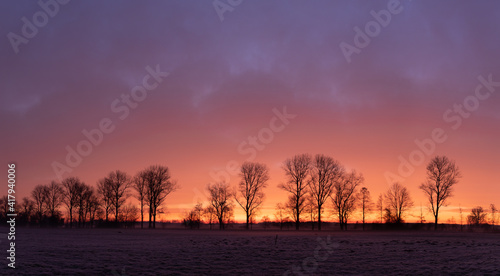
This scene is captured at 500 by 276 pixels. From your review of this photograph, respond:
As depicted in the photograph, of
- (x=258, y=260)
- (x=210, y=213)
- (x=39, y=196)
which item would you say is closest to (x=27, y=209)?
(x=39, y=196)

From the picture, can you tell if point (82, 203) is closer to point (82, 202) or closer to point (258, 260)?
point (82, 202)

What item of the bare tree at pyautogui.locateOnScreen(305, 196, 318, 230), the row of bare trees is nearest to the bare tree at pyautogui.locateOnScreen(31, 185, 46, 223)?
the row of bare trees

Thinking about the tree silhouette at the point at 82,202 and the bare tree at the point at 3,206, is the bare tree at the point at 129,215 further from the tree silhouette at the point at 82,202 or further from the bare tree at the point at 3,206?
the bare tree at the point at 3,206

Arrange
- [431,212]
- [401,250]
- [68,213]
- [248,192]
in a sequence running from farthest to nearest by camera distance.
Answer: [68,213] < [248,192] < [431,212] < [401,250]

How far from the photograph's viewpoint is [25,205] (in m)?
152

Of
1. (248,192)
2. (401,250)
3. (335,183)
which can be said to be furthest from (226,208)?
(401,250)

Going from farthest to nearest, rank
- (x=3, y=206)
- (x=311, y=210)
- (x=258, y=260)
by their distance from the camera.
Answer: (x=3, y=206) < (x=311, y=210) < (x=258, y=260)

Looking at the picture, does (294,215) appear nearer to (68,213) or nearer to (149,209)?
(149,209)

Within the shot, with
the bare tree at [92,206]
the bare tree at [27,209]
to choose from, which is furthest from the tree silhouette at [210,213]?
the bare tree at [27,209]

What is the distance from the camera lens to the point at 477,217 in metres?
134

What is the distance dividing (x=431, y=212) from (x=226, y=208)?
176ft

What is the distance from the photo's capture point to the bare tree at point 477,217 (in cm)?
12988

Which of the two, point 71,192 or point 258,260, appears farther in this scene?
point 71,192

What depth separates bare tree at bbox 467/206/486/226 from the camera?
12988 cm
